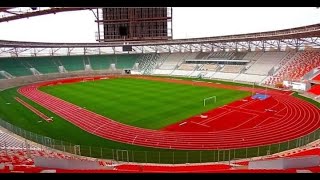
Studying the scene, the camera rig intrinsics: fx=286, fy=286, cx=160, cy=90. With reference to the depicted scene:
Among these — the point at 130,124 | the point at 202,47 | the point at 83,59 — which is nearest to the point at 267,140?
the point at 130,124

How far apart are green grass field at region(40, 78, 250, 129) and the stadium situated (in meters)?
0.10

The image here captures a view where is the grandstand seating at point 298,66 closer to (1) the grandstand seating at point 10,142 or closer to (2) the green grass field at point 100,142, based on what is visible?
(2) the green grass field at point 100,142

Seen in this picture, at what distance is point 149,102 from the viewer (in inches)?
1069

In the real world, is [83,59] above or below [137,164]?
above

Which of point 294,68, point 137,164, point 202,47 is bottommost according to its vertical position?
point 137,164

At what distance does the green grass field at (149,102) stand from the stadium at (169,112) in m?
0.10

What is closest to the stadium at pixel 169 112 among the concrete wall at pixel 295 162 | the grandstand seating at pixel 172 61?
the concrete wall at pixel 295 162

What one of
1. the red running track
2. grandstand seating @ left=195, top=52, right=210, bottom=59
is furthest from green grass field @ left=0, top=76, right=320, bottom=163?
grandstand seating @ left=195, top=52, right=210, bottom=59

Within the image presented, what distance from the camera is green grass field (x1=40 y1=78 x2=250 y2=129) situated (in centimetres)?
2147

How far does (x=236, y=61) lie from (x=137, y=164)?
1506 inches

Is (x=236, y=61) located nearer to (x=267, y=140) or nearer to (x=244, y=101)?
(x=244, y=101)

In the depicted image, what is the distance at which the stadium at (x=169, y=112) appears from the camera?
13266 mm

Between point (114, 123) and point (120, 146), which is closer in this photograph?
point (120, 146)

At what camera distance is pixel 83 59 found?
60312mm
